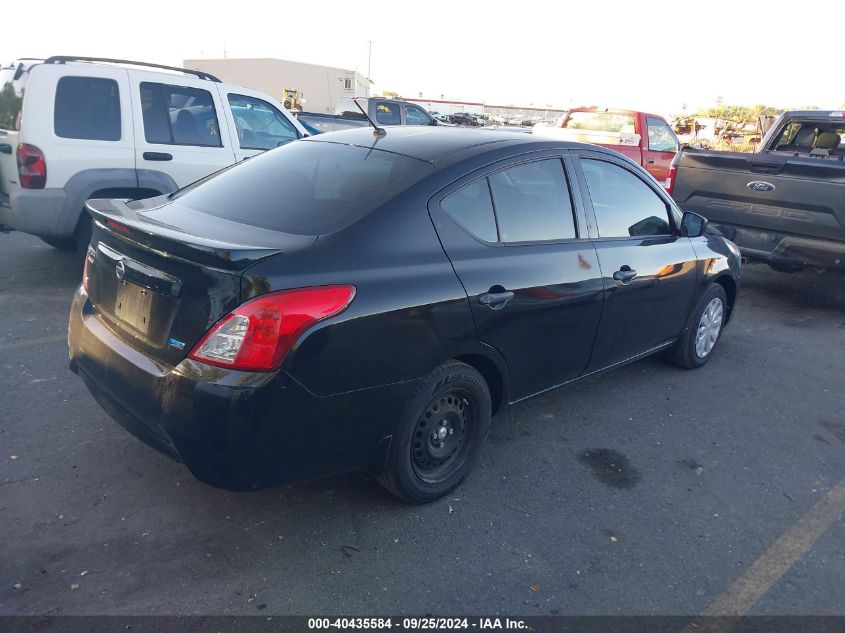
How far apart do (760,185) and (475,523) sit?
538 cm

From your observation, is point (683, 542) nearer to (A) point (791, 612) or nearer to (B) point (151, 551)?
(A) point (791, 612)

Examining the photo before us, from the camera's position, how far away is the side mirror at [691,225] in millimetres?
4730

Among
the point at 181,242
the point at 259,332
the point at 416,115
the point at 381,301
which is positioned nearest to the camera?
the point at 259,332

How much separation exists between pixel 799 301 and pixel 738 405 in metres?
3.74

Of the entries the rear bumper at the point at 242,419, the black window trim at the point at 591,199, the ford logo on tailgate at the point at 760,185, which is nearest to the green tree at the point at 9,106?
the rear bumper at the point at 242,419

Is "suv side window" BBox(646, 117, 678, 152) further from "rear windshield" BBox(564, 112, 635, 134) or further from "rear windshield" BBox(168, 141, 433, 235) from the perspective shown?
"rear windshield" BBox(168, 141, 433, 235)

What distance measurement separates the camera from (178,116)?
6.62 metres

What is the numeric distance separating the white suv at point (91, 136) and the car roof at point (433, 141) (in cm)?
305

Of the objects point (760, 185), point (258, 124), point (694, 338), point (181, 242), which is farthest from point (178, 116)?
point (760, 185)

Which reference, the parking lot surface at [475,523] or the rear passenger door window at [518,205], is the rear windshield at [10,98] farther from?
the rear passenger door window at [518,205]

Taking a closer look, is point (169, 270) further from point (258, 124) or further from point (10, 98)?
point (258, 124)

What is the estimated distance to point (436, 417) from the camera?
317 centimetres

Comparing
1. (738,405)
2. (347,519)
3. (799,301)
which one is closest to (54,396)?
(347,519)

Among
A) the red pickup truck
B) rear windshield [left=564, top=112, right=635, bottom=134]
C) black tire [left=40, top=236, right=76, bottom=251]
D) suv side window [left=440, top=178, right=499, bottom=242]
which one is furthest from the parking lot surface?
rear windshield [left=564, top=112, right=635, bottom=134]
